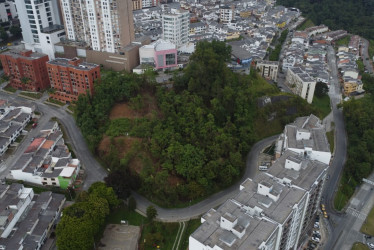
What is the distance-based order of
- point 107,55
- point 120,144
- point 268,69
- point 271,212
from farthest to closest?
point 268,69
point 107,55
point 120,144
point 271,212

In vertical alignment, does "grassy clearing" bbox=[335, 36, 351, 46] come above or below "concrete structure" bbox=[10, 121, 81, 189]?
above

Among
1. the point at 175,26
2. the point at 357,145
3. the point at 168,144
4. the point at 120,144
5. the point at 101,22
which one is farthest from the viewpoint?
the point at 175,26

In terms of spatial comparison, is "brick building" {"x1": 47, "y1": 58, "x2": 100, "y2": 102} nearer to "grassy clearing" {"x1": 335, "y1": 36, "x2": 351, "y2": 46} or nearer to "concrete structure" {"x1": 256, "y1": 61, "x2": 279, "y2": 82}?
"concrete structure" {"x1": 256, "y1": 61, "x2": 279, "y2": 82}

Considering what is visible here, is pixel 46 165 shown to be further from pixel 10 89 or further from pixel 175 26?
pixel 175 26

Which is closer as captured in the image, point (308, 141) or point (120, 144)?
point (308, 141)

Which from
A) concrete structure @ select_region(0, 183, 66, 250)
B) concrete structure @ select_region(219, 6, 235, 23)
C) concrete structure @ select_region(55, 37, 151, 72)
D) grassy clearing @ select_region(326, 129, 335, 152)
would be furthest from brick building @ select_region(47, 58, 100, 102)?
concrete structure @ select_region(219, 6, 235, 23)

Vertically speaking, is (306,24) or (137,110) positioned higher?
(306,24)

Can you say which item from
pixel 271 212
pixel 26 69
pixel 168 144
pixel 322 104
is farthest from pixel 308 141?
pixel 26 69

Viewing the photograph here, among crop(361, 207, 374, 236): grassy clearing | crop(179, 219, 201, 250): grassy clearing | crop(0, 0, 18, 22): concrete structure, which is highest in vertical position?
crop(0, 0, 18, 22): concrete structure
